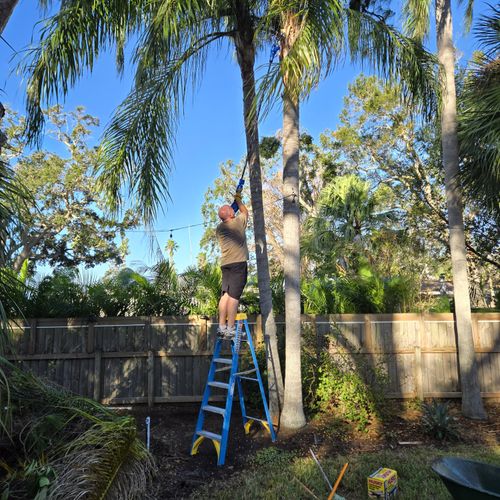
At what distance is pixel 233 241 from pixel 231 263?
290 mm

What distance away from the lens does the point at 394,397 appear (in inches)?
331

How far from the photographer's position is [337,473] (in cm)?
494

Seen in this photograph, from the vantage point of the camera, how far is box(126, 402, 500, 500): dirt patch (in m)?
5.25

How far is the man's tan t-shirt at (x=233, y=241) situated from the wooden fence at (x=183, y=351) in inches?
105

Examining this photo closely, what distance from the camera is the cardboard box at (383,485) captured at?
13.6 feet

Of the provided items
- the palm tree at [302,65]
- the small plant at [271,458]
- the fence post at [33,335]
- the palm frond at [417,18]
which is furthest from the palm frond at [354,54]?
the fence post at [33,335]

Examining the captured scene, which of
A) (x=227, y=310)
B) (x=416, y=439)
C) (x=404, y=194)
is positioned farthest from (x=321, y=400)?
(x=404, y=194)

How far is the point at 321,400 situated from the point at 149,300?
3961 millimetres

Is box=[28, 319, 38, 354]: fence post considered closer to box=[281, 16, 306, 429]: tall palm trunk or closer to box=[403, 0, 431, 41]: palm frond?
box=[281, 16, 306, 429]: tall palm trunk

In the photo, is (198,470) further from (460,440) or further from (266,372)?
(460,440)

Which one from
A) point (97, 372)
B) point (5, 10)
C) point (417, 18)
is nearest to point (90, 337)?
point (97, 372)

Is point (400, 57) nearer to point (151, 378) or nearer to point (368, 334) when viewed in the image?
point (368, 334)

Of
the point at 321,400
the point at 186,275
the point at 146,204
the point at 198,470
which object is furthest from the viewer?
the point at 186,275

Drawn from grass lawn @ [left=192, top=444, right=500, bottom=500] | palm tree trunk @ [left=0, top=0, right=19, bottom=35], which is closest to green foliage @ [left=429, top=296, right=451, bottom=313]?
grass lawn @ [left=192, top=444, right=500, bottom=500]
